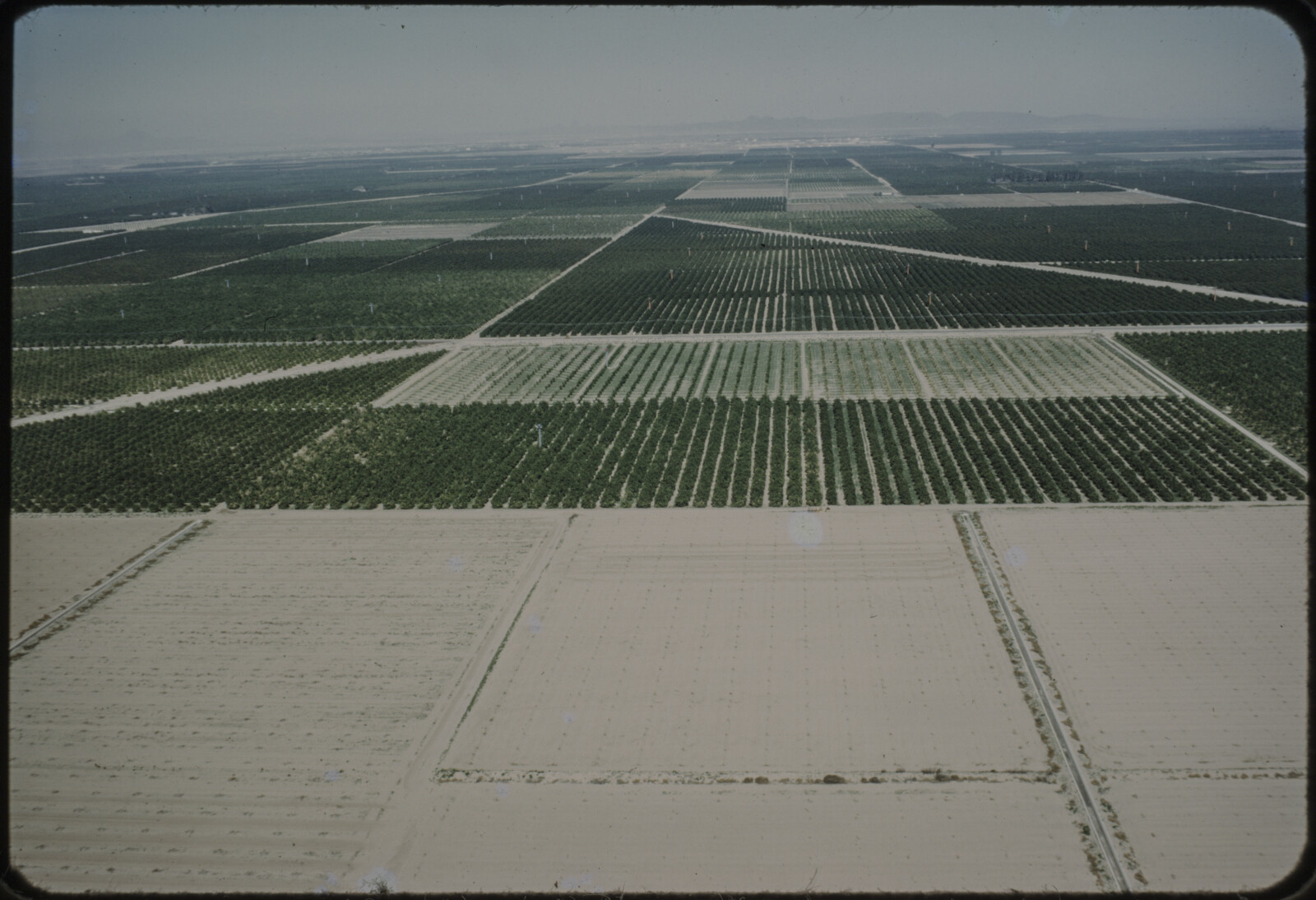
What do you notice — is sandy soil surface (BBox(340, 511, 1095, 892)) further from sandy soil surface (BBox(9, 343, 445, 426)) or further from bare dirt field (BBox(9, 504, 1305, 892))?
sandy soil surface (BBox(9, 343, 445, 426))

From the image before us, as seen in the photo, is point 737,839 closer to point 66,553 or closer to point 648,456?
point 648,456

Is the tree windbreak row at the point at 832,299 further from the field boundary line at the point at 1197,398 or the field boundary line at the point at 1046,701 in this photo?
the field boundary line at the point at 1046,701

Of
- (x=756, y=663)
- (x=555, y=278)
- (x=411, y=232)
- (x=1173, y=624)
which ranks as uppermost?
(x=411, y=232)

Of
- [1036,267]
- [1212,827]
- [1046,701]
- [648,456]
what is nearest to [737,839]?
[1046,701]

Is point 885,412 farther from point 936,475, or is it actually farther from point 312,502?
point 312,502

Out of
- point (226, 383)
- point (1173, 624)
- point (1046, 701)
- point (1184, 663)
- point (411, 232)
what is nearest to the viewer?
point (1046, 701)

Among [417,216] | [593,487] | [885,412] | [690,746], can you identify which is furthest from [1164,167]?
[690,746]

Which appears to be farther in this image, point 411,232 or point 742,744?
point 411,232
